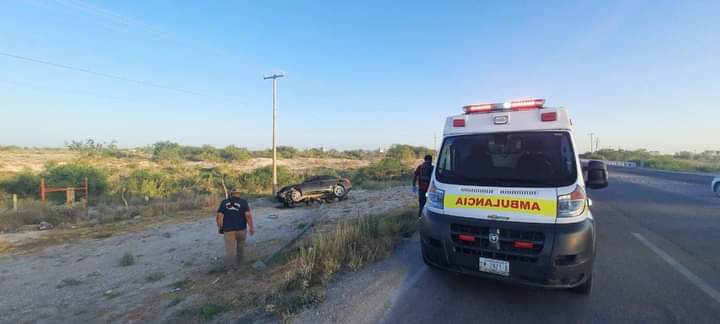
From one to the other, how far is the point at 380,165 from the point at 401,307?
26.0m

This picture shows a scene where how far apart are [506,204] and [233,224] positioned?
5.14 metres

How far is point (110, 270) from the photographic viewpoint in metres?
6.40

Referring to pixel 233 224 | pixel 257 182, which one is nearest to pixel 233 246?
pixel 233 224

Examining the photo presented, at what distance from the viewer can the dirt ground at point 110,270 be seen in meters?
4.57

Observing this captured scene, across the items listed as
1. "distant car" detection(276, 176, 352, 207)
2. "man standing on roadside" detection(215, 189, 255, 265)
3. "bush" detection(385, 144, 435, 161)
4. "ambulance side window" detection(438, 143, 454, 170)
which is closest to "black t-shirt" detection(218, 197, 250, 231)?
"man standing on roadside" detection(215, 189, 255, 265)

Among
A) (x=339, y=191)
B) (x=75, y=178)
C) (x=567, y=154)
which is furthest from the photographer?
(x=75, y=178)

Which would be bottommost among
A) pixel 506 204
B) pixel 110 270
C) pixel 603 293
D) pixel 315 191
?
pixel 110 270

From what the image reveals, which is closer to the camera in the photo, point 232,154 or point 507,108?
point 507,108

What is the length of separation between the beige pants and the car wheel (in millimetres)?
8835

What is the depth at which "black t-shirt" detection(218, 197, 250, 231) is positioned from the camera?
607cm

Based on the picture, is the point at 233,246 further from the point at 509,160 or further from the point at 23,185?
the point at 23,185

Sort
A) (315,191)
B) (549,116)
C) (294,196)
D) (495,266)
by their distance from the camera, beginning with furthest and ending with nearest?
1. (315,191)
2. (294,196)
3. (549,116)
4. (495,266)

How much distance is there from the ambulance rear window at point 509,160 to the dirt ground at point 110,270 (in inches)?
166

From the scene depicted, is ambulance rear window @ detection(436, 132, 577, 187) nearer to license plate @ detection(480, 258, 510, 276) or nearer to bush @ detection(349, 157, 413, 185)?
license plate @ detection(480, 258, 510, 276)
